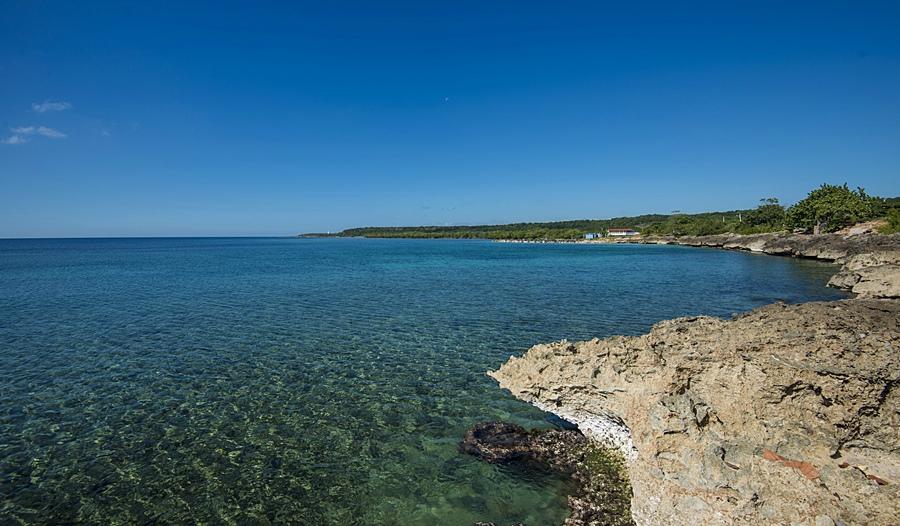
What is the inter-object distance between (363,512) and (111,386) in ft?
39.5

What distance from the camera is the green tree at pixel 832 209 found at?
8994 centimetres

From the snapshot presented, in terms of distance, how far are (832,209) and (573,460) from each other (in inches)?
4378

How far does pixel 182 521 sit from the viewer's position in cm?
834

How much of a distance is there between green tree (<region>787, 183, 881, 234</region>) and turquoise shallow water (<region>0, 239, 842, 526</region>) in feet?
268

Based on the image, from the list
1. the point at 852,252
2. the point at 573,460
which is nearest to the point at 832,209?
the point at 852,252

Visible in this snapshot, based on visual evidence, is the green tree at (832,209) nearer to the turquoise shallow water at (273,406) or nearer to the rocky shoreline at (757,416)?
the turquoise shallow water at (273,406)

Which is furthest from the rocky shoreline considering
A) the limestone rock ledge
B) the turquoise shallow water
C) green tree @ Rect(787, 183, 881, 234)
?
→ green tree @ Rect(787, 183, 881, 234)

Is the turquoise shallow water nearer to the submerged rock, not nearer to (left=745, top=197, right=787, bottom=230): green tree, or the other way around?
the submerged rock

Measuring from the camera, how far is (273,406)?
44.1ft

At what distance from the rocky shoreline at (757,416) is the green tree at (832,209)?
354 feet

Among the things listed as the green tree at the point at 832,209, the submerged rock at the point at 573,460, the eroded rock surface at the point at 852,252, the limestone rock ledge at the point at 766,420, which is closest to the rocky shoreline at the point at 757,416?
the limestone rock ledge at the point at 766,420

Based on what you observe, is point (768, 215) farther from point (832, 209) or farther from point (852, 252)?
point (852, 252)

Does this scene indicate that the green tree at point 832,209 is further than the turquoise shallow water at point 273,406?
Yes

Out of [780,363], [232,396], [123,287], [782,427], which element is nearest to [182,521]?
[232,396]
